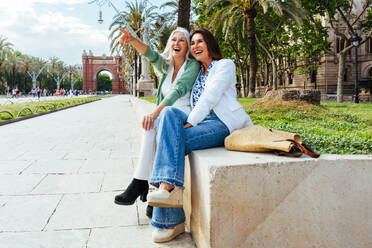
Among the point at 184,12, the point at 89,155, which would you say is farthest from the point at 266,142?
the point at 184,12

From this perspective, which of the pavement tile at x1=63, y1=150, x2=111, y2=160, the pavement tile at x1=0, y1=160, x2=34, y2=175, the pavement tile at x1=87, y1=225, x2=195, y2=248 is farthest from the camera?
the pavement tile at x1=63, y1=150, x2=111, y2=160

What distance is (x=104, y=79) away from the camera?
128 metres

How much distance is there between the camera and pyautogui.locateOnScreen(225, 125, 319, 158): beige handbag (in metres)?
2.07

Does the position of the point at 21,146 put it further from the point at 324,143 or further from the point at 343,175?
the point at 343,175

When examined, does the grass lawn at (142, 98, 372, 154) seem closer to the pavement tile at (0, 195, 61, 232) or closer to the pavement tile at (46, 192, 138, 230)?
the pavement tile at (46, 192, 138, 230)

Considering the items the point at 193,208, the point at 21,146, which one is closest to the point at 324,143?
the point at 193,208

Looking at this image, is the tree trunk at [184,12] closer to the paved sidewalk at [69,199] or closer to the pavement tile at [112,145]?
the pavement tile at [112,145]

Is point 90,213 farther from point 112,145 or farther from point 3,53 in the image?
point 3,53

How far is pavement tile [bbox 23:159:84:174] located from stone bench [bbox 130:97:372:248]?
293cm

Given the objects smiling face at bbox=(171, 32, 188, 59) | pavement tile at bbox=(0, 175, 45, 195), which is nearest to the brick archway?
pavement tile at bbox=(0, 175, 45, 195)

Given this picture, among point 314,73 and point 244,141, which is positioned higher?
point 314,73

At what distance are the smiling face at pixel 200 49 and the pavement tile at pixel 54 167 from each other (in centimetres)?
253

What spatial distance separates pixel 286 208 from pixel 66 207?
210 cm

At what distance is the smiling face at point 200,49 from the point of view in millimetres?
2854
